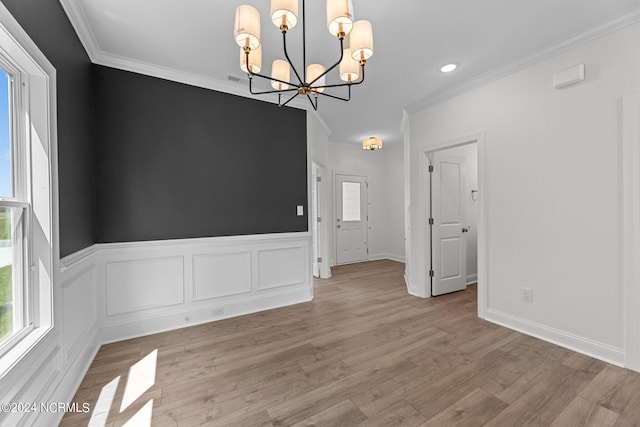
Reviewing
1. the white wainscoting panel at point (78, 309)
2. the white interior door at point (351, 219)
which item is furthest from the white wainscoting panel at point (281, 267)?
the white interior door at point (351, 219)

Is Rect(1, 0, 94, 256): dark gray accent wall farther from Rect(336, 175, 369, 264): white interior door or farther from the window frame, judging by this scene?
Rect(336, 175, 369, 264): white interior door

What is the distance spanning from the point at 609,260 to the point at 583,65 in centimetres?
166

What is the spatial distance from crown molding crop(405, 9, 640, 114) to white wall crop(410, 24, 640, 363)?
0.16 feet

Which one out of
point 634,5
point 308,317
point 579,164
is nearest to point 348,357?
point 308,317

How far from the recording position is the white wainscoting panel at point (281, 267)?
345cm

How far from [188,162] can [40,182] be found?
56.9 inches

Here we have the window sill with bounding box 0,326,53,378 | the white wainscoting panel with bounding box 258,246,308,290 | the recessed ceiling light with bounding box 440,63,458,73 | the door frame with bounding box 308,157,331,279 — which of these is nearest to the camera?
the window sill with bounding box 0,326,53,378

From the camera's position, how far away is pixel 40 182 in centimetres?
160

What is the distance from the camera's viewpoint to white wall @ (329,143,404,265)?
637cm

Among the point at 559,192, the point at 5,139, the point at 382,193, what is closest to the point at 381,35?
the point at 559,192

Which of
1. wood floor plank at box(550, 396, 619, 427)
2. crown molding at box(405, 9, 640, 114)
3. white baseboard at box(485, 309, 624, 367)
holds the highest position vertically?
crown molding at box(405, 9, 640, 114)

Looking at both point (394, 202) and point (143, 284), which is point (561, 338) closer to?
point (143, 284)

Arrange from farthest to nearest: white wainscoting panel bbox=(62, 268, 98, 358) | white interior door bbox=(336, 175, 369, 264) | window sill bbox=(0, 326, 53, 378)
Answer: white interior door bbox=(336, 175, 369, 264) < white wainscoting panel bbox=(62, 268, 98, 358) < window sill bbox=(0, 326, 53, 378)

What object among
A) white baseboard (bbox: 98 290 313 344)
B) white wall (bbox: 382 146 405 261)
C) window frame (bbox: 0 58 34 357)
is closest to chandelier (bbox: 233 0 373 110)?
window frame (bbox: 0 58 34 357)
